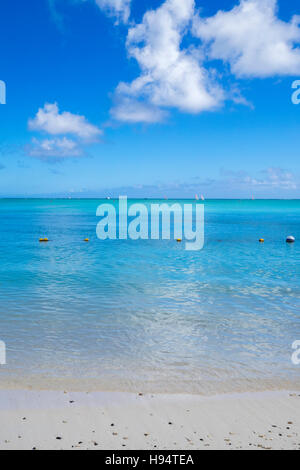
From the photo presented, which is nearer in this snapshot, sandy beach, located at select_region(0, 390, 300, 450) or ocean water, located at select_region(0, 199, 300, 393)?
sandy beach, located at select_region(0, 390, 300, 450)

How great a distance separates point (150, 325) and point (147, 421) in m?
6.00

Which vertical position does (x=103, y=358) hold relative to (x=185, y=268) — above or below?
below

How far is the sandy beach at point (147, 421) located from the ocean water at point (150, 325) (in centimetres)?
55

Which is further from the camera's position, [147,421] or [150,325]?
[150,325]

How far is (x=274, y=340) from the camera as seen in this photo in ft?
37.3

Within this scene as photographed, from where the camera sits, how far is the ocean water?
8.90 metres

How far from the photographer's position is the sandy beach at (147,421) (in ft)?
19.9

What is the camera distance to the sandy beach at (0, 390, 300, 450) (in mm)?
6078

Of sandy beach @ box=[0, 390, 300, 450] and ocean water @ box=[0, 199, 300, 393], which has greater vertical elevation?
ocean water @ box=[0, 199, 300, 393]

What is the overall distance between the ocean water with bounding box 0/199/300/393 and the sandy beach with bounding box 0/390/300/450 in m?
0.55

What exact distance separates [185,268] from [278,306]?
31.6 feet

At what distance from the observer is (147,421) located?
6785mm
